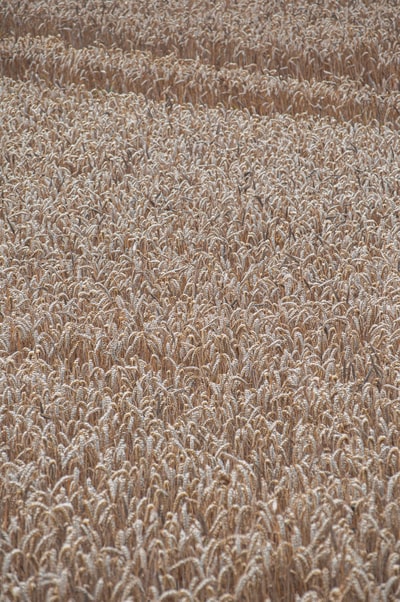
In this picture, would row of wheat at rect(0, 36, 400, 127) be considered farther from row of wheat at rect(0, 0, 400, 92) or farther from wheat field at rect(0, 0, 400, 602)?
row of wheat at rect(0, 0, 400, 92)

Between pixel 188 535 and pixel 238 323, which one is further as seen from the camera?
pixel 238 323

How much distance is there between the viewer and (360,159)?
6.03 meters

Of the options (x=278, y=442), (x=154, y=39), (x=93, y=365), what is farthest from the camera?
(x=154, y=39)

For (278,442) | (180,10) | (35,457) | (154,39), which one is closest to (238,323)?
(278,442)

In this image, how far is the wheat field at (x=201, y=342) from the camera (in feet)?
8.22

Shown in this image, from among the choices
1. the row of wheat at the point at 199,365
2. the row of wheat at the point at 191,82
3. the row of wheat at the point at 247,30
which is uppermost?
the row of wheat at the point at 247,30

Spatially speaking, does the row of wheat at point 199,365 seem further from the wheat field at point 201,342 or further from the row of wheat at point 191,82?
the row of wheat at point 191,82

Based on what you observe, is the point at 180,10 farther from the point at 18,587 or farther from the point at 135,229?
the point at 18,587

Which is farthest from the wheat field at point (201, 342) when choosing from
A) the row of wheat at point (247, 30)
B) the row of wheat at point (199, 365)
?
the row of wheat at point (247, 30)

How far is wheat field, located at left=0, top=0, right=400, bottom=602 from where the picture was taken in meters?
2.51

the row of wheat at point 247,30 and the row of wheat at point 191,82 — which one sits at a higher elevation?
the row of wheat at point 247,30

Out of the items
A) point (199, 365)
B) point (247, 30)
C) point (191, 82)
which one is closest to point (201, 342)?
point (199, 365)

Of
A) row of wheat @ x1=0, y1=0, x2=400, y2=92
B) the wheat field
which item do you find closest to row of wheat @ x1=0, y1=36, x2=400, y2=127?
the wheat field

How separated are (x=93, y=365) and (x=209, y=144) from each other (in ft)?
9.84
